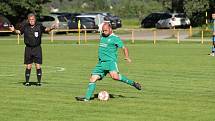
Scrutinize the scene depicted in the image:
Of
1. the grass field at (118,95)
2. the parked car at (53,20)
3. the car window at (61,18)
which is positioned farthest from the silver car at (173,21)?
the grass field at (118,95)

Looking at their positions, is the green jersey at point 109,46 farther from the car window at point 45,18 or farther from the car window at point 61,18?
the car window at point 45,18

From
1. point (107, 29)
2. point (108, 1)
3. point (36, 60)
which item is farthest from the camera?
point (108, 1)

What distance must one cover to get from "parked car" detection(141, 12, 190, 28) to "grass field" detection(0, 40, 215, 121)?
138 feet

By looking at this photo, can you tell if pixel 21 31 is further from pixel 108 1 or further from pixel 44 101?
pixel 108 1

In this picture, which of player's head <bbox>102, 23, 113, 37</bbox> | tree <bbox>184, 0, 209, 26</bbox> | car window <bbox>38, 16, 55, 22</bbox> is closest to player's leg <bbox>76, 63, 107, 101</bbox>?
player's head <bbox>102, 23, 113, 37</bbox>

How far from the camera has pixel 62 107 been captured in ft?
42.5

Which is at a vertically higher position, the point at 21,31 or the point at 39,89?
the point at 21,31

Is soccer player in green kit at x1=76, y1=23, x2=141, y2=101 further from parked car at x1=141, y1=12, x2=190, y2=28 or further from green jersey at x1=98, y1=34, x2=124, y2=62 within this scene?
parked car at x1=141, y1=12, x2=190, y2=28

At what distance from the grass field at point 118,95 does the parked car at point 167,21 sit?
138 feet

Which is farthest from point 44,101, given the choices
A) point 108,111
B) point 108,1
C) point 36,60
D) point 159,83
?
point 108,1

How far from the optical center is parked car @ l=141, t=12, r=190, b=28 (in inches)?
2618

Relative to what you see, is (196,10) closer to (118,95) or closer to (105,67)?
(118,95)

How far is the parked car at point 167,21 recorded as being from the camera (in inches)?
2618

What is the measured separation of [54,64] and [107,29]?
38.9ft
